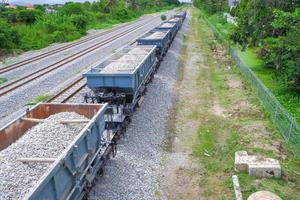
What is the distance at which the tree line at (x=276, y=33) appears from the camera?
16141mm

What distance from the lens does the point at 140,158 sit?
10.8 metres

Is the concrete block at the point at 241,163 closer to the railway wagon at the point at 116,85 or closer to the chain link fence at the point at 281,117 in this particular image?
the chain link fence at the point at 281,117

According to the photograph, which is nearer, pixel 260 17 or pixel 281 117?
pixel 281 117

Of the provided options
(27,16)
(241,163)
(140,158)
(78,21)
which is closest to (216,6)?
(78,21)

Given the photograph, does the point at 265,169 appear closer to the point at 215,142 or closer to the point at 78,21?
the point at 215,142

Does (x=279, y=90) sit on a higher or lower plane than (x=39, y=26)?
lower

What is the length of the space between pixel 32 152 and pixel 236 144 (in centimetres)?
753

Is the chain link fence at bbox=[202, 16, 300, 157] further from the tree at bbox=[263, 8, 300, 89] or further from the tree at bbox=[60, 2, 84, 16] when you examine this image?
the tree at bbox=[60, 2, 84, 16]

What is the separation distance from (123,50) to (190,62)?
829 cm

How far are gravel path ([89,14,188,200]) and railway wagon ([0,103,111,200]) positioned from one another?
1.99 feet

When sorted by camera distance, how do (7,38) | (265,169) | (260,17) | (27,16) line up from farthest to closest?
(27,16), (7,38), (260,17), (265,169)

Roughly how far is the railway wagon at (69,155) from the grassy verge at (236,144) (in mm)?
3404

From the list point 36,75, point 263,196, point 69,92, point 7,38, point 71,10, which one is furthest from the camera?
point 71,10

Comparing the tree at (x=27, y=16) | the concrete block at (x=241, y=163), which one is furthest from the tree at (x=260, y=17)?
the tree at (x=27, y=16)
